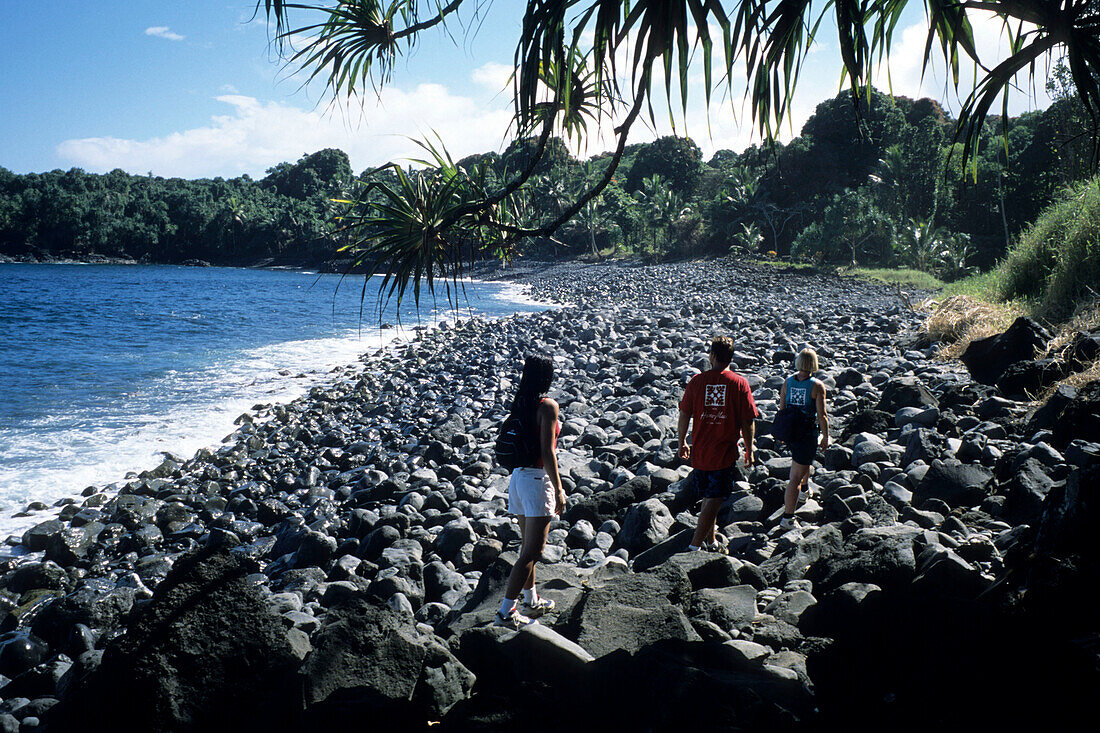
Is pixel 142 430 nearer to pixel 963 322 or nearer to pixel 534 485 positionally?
pixel 534 485

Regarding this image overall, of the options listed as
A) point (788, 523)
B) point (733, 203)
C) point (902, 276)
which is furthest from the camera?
point (733, 203)

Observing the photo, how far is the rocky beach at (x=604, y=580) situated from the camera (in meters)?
2.74

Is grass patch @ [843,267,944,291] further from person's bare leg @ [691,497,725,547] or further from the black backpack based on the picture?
the black backpack

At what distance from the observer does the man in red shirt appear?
4.95 meters

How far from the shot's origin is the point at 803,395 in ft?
18.7

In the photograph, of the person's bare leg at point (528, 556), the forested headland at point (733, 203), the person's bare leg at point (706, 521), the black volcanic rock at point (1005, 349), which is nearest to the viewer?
the person's bare leg at point (528, 556)

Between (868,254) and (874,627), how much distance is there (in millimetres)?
41551

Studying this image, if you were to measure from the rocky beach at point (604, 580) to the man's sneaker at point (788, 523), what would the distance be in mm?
52

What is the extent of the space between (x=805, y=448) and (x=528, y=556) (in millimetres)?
2627

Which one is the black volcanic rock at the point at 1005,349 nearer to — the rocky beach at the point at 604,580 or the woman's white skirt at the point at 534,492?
the rocky beach at the point at 604,580

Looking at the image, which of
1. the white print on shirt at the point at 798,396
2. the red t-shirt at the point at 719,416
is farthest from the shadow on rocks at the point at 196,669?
the white print on shirt at the point at 798,396

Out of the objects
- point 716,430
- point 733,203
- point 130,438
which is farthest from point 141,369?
point 733,203

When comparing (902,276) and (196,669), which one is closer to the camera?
(196,669)

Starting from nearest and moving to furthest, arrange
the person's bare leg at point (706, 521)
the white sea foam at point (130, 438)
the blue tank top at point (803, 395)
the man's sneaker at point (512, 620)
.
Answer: the man's sneaker at point (512, 620)
the person's bare leg at point (706, 521)
the blue tank top at point (803, 395)
the white sea foam at point (130, 438)
